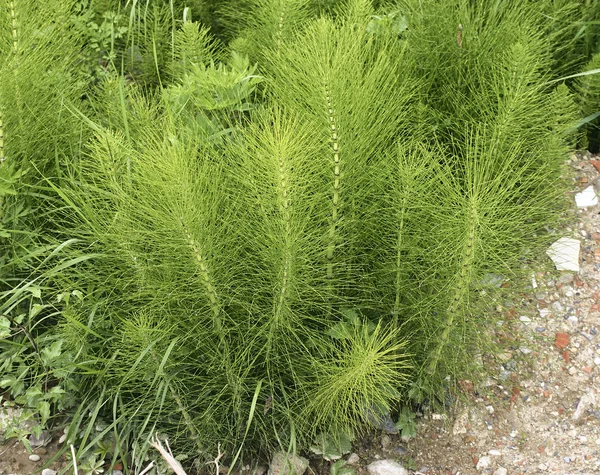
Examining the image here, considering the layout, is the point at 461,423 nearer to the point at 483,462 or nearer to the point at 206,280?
the point at 483,462

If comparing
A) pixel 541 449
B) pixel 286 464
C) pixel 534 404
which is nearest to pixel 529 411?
pixel 534 404

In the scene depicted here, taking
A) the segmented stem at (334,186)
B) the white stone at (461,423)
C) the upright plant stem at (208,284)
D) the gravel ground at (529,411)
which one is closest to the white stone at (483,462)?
the gravel ground at (529,411)

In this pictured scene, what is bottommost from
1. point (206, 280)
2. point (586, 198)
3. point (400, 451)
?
point (400, 451)

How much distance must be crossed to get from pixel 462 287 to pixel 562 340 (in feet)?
2.44

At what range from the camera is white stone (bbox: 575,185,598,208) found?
3057 mm

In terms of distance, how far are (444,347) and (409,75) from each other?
45.0 inches

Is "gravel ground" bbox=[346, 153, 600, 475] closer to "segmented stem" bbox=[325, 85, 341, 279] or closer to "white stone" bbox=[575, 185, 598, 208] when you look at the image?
"white stone" bbox=[575, 185, 598, 208]

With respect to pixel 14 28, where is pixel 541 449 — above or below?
below

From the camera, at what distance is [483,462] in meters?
2.35

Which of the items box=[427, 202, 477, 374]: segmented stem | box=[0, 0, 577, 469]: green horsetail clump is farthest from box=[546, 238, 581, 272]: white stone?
box=[427, 202, 477, 374]: segmented stem

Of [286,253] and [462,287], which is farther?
[462,287]

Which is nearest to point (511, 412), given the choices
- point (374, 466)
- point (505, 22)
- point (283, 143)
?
point (374, 466)

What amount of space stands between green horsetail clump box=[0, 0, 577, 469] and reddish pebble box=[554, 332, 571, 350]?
28cm

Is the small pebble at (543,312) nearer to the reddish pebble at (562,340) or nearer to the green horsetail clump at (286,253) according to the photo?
the reddish pebble at (562,340)
